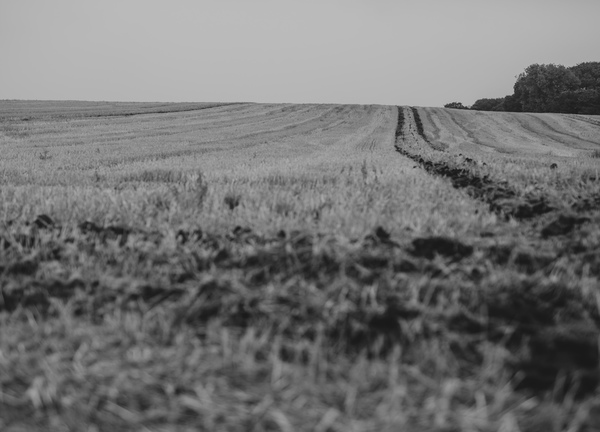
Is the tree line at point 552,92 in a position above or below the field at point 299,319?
above

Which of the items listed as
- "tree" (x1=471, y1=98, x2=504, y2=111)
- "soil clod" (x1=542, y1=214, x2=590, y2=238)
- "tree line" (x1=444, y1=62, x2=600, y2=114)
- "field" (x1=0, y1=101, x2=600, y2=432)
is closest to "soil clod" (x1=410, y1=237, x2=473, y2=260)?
"field" (x1=0, y1=101, x2=600, y2=432)

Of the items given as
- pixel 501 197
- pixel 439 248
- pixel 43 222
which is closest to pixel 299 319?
pixel 439 248

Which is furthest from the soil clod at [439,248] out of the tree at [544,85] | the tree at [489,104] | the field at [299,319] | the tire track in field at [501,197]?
the tree at [489,104]

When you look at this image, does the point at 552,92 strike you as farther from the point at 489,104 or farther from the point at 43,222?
the point at 43,222

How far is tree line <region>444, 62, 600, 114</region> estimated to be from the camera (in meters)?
62.2

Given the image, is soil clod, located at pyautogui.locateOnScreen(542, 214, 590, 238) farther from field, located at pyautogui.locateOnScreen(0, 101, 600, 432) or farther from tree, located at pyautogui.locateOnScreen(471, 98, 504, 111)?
tree, located at pyautogui.locateOnScreen(471, 98, 504, 111)

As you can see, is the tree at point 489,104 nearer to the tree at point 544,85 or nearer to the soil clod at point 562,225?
the tree at point 544,85

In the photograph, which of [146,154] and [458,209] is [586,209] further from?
[146,154]

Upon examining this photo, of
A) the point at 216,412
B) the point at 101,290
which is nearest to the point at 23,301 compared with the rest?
the point at 101,290

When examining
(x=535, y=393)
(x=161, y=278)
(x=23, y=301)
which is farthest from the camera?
(x=161, y=278)

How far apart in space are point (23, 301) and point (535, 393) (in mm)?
1853

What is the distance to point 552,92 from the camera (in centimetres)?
6850

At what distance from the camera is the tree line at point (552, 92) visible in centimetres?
6219

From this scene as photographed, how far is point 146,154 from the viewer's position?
1287cm
